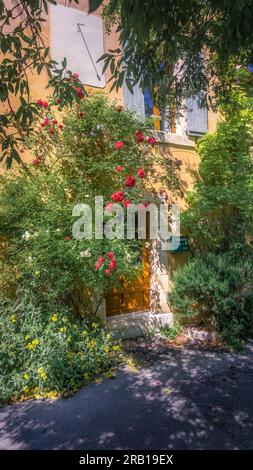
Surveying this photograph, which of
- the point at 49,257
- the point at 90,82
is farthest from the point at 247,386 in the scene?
the point at 90,82

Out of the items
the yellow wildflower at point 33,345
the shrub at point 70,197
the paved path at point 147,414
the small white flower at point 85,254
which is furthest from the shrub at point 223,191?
the yellow wildflower at point 33,345

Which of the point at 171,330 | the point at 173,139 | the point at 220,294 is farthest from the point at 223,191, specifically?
the point at 171,330

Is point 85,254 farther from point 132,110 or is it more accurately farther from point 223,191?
point 223,191

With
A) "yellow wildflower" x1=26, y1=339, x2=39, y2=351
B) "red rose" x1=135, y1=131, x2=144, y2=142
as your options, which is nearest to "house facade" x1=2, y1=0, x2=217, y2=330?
"red rose" x1=135, y1=131, x2=144, y2=142

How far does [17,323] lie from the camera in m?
4.69

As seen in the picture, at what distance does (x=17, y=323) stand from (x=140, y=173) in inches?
120

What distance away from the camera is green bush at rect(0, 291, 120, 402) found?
13.7ft

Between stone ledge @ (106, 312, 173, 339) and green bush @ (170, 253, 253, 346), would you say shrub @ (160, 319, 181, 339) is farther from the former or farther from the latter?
green bush @ (170, 253, 253, 346)

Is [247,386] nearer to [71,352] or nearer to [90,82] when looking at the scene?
[71,352]

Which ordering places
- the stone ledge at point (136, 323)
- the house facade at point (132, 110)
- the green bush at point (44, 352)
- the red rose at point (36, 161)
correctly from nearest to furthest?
the green bush at point (44, 352) < the red rose at point (36, 161) < the house facade at point (132, 110) < the stone ledge at point (136, 323)

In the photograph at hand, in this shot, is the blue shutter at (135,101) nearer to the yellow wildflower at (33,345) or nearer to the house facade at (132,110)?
the house facade at (132,110)

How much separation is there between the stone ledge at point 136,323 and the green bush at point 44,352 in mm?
911

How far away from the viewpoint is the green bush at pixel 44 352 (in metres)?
4.18

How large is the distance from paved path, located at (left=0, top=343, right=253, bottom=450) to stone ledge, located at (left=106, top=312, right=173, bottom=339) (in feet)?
3.92
